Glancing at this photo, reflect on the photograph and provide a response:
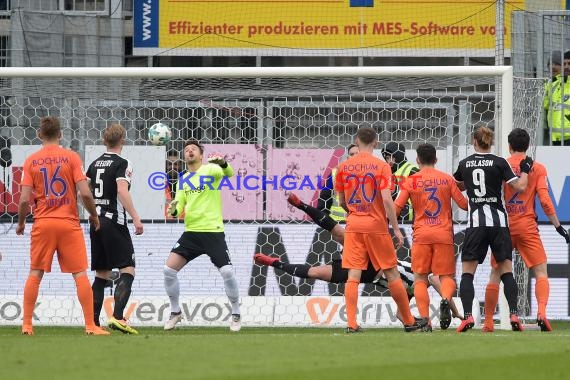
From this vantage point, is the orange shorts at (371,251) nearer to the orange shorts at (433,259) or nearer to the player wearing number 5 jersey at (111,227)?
the orange shorts at (433,259)

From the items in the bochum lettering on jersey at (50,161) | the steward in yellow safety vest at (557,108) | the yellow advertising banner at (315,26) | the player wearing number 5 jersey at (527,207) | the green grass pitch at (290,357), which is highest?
the yellow advertising banner at (315,26)

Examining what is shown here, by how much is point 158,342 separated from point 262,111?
523 centimetres

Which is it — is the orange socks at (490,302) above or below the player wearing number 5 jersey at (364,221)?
below

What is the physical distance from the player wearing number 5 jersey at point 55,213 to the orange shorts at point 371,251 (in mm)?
2223

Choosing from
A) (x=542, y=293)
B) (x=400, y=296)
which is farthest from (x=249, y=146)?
(x=542, y=293)

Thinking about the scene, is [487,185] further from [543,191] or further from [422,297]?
[422,297]

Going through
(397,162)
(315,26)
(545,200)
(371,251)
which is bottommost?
(371,251)

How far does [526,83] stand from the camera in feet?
47.5

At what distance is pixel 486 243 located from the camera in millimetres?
11500

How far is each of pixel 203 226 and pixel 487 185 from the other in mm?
2651

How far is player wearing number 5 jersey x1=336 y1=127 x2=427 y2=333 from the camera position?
10.9 m

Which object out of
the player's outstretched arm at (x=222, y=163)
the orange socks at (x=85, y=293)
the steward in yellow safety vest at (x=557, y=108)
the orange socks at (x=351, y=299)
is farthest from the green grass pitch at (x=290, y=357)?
the steward in yellow safety vest at (x=557, y=108)

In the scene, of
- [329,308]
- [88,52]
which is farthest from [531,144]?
[88,52]

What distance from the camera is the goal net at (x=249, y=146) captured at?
13656 mm
